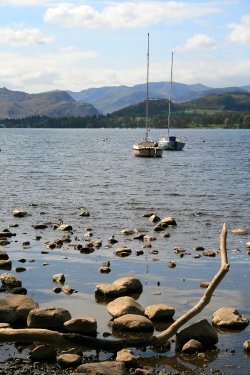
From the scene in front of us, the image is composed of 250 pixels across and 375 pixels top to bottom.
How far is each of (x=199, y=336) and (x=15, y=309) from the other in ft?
17.7

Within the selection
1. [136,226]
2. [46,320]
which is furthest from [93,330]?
[136,226]

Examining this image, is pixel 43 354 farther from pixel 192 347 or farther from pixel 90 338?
pixel 192 347

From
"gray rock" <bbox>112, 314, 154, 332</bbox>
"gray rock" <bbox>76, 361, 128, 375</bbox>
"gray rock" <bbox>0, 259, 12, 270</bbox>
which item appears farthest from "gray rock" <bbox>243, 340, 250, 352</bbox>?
"gray rock" <bbox>0, 259, 12, 270</bbox>

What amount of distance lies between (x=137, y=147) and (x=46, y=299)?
90.5 meters

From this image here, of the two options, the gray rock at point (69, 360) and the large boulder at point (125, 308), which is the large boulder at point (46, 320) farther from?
the gray rock at point (69, 360)

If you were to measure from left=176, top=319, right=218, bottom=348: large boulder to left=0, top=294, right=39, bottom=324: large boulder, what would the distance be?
4.53 m

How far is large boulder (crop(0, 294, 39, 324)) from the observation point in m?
16.9

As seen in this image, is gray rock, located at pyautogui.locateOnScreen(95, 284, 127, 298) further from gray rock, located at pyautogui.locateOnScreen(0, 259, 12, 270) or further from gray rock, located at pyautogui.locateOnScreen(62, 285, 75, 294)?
gray rock, located at pyautogui.locateOnScreen(0, 259, 12, 270)

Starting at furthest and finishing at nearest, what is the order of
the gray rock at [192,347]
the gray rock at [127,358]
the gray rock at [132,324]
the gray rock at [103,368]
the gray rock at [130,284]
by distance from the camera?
the gray rock at [130,284]
the gray rock at [132,324]
the gray rock at [192,347]
the gray rock at [127,358]
the gray rock at [103,368]

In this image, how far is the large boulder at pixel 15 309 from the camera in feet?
55.6

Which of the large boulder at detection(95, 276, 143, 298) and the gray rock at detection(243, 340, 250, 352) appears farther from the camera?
the large boulder at detection(95, 276, 143, 298)

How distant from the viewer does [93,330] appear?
53.5ft

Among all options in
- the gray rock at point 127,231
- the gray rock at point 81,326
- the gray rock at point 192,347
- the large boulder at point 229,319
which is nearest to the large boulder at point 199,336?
the gray rock at point 192,347

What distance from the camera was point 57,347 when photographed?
15148 millimetres
